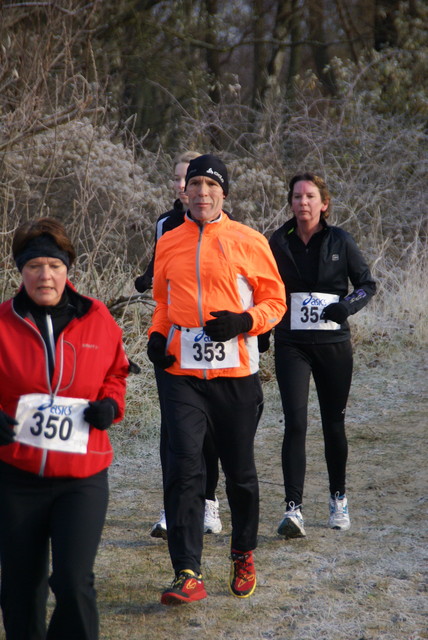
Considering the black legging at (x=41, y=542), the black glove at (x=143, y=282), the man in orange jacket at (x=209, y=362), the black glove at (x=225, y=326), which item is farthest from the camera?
the black glove at (x=143, y=282)

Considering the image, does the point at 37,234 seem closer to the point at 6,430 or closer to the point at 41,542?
the point at 6,430

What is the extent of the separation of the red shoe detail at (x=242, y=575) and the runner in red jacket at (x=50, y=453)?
1.41 meters

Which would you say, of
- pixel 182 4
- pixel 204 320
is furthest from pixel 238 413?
pixel 182 4

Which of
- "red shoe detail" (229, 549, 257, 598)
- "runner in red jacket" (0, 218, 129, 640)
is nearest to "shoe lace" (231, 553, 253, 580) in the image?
"red shoe detail" (229, 549, 257, 598)

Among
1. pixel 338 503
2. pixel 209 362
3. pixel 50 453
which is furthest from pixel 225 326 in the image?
pixel 338 503

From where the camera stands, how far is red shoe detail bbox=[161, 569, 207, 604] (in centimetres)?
418

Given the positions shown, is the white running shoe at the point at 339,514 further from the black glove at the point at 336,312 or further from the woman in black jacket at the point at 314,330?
the black glove at the point at 336,312

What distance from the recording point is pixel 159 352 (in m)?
4.41

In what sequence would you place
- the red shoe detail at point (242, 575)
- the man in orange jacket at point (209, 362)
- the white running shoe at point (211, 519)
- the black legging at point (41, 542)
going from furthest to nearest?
the white running shoe at point (211, 519) → the red shoe detail at point (242, 575) → the man in orange jacket at point (209, 362) → the black legging at point (41, 542)

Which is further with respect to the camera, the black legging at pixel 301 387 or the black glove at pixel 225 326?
the black legging at pixel 301 387

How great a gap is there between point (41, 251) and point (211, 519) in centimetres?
270

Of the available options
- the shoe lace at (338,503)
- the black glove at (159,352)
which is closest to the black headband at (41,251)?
the black glove at (159,352)

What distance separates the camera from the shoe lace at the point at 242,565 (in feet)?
14.5

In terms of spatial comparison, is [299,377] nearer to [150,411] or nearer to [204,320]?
[204,320]
